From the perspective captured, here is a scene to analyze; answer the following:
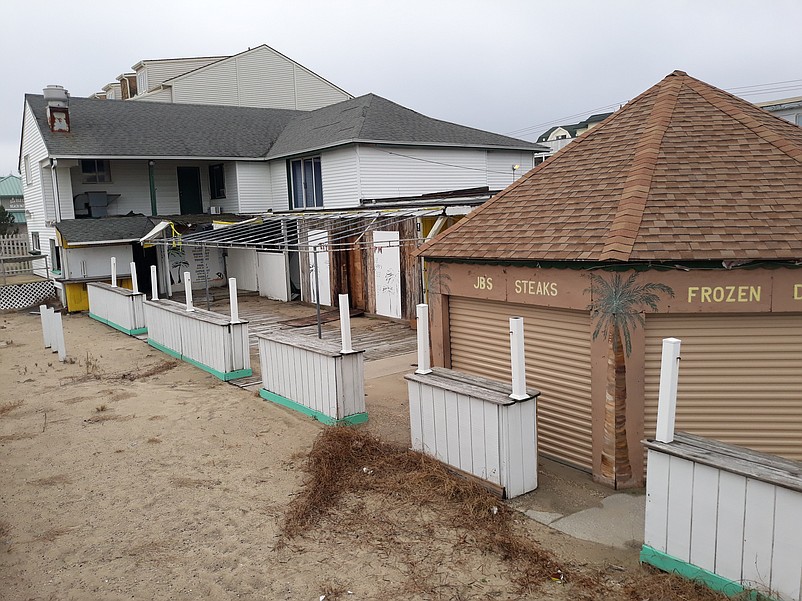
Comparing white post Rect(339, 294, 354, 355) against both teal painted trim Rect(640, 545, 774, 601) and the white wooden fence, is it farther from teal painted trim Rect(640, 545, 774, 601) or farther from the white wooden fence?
teal painted trim Rect(640, 545, 774, 601)

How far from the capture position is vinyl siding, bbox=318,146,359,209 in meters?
21.9

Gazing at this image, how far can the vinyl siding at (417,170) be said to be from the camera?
2197 cm

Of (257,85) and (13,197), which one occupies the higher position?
(257,85)

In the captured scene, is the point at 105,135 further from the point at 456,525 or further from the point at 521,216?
the point at 456,525

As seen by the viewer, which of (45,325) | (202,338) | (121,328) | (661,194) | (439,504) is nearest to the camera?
(439,504)

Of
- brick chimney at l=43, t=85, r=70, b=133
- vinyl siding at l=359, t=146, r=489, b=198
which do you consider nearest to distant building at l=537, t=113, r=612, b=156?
vinyl siding at l=359, t=146, r=489, b=198

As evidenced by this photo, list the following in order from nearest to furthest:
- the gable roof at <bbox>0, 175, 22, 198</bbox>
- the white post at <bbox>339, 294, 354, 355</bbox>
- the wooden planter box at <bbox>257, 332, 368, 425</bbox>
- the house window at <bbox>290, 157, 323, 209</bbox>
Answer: the white post at <bbox>339, 294, 354, 355</bbox> < the wooden planter box at <bbox>257, 332, 368, 425</bbox> < the house window at <bbox>290, 157, 323, 209</bbox> < the gable roof at <bbox>0, 175, 22, 198</bbox>

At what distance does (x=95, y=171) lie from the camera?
25.4 meters

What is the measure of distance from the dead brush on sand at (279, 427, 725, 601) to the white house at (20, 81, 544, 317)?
37.0 ft

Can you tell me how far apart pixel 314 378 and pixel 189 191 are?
65.9 ft

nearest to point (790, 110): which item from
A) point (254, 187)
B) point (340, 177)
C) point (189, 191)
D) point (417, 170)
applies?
point (417, 170)

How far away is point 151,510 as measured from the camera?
23.7 ft

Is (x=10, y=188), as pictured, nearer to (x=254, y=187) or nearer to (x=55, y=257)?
(x=55, y=257)

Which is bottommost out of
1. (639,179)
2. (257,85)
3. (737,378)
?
(737,378)
